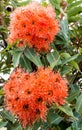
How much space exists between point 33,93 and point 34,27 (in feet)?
0.84

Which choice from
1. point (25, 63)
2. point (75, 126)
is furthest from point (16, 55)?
point (75, 126)

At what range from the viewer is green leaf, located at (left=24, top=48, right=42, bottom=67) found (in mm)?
1419

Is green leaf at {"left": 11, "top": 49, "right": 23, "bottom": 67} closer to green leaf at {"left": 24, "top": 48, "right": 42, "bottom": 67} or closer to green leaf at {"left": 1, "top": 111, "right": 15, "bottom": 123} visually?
green leaf at {"left": 24, "top": 48, "right": 42, "bottom": 67}

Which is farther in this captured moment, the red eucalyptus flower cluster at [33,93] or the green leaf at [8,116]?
the green leaf at [8,116]

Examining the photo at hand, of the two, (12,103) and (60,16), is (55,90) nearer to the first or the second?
(12,103)

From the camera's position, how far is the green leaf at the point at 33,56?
1.42m

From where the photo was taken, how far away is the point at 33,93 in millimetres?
1249

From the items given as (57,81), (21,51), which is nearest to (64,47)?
(21,51)

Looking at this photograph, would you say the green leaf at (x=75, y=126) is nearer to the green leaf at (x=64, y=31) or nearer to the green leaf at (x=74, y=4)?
the green leaf at (x=64, y=31)

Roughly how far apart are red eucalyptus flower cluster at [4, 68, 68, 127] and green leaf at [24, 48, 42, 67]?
0.08 meters

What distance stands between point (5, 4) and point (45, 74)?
0.71 meters

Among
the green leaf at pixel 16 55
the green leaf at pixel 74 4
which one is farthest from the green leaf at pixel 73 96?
the green leaf at pixel 74 4

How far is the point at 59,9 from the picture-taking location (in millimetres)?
1627

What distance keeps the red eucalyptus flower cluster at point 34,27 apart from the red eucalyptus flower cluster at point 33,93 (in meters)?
0.13
